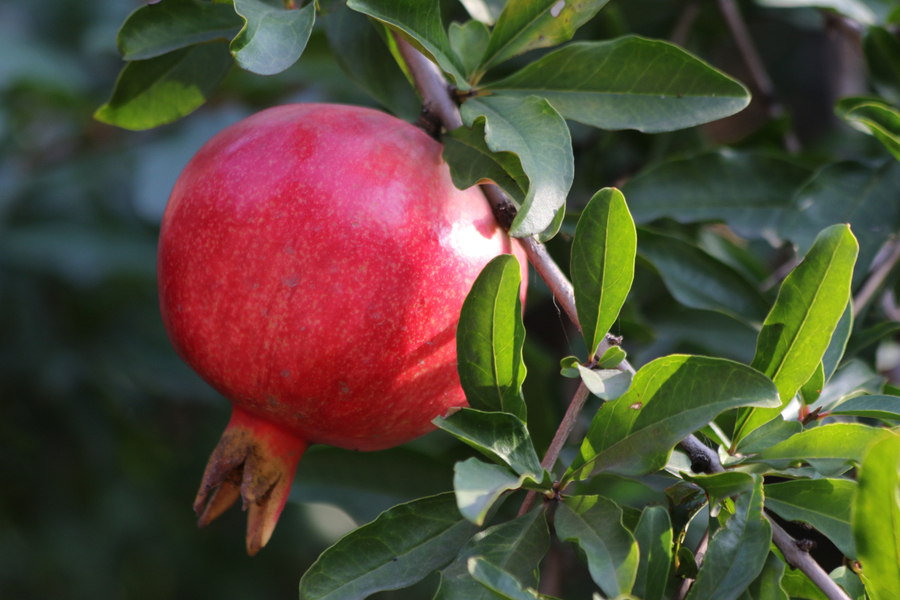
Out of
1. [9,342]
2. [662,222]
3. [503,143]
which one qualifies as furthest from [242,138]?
[9,342]

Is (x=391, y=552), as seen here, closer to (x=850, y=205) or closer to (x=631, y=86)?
(x=631, y=86)

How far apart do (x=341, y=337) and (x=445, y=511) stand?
0.59 ft

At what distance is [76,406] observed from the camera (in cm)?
187

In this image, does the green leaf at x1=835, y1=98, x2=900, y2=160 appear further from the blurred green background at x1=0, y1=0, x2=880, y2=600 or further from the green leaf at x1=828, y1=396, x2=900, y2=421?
the blurred green background at x1=0, y1=0, x2=880, y2=600

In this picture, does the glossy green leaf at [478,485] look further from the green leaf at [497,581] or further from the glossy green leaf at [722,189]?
the glossy green leaf at [722,189]

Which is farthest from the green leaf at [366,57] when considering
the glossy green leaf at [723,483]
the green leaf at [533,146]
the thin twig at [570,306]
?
the glossy green leaf at [723,483]

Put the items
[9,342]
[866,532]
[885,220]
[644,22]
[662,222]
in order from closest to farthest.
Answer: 1. [866,532]
2. [885,220]
3. [662,222]
4. [644,22]
5. [9,342]

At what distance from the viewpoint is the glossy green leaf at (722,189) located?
1.04m

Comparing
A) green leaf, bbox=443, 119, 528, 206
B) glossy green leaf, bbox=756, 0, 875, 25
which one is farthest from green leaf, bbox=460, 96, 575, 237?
glossy green leaf, bbox=756, 0, 875, 25

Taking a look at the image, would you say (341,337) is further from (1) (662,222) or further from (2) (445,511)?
(1) (662,222)

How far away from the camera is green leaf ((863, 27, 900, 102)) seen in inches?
42.7

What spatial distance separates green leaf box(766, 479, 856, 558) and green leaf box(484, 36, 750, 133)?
0.35m

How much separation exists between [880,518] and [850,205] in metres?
0.58

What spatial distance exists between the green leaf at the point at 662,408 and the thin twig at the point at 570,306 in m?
0.03
